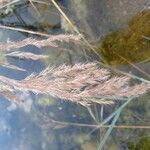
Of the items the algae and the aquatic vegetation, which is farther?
the algae

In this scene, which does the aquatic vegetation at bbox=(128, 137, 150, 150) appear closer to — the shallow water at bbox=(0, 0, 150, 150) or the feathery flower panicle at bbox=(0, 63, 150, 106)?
the shallow water at bbox=(0, 0, 150, 150)

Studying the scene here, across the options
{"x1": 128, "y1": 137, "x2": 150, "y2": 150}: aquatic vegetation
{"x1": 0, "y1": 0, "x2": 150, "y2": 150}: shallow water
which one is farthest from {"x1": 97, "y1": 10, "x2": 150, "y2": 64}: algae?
{"x1": 128, "y1": 137, "x2": 150, "y2": 150}: aquatic vegetation

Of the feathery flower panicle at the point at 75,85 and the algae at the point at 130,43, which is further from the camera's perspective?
the algae at the point at 130,43

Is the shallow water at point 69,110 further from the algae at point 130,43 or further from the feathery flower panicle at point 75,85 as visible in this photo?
the feathery flower panicle at point 75,85

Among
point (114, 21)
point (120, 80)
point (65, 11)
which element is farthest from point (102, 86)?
point (65, 11)

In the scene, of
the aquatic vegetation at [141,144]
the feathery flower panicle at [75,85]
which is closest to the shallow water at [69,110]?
the aquatic vegetation at [141,144]

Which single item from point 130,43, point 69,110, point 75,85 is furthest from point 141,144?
point 75,85

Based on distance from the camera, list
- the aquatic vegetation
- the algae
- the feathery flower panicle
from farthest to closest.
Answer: the algae, the aquatic vegetation, the feathery flower panicle
